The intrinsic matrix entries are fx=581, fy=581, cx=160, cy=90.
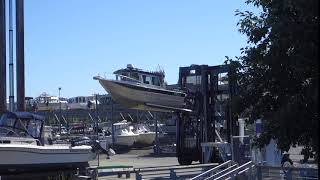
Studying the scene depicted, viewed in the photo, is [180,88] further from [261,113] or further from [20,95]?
[261,113]

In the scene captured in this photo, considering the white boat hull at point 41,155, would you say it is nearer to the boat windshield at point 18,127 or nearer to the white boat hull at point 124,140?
the boat windshield at point 18,127

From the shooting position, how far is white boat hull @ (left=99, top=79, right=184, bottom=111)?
106 ft

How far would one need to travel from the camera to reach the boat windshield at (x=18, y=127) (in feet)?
69.9

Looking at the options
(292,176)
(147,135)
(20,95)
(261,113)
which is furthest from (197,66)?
(147,135)

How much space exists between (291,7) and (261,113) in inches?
59.0

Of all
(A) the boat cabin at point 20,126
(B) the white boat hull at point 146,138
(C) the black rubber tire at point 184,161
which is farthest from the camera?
(B) the white boat hull at point 146,138

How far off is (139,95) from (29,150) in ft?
42.7

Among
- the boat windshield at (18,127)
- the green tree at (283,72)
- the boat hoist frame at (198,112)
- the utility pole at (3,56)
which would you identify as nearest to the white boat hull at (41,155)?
the boat windshield at (18,127)

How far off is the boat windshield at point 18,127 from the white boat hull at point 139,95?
10163 mm

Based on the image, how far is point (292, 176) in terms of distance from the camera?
13.1 metres

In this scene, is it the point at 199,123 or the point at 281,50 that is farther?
the point at 199,123

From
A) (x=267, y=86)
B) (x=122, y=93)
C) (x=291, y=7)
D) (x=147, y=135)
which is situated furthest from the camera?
(x=147, y=135)

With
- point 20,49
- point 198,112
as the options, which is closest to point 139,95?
point 198,112

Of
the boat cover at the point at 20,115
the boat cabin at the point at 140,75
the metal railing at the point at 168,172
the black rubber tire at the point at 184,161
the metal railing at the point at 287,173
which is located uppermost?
the boat cabin at the point at 140,75
